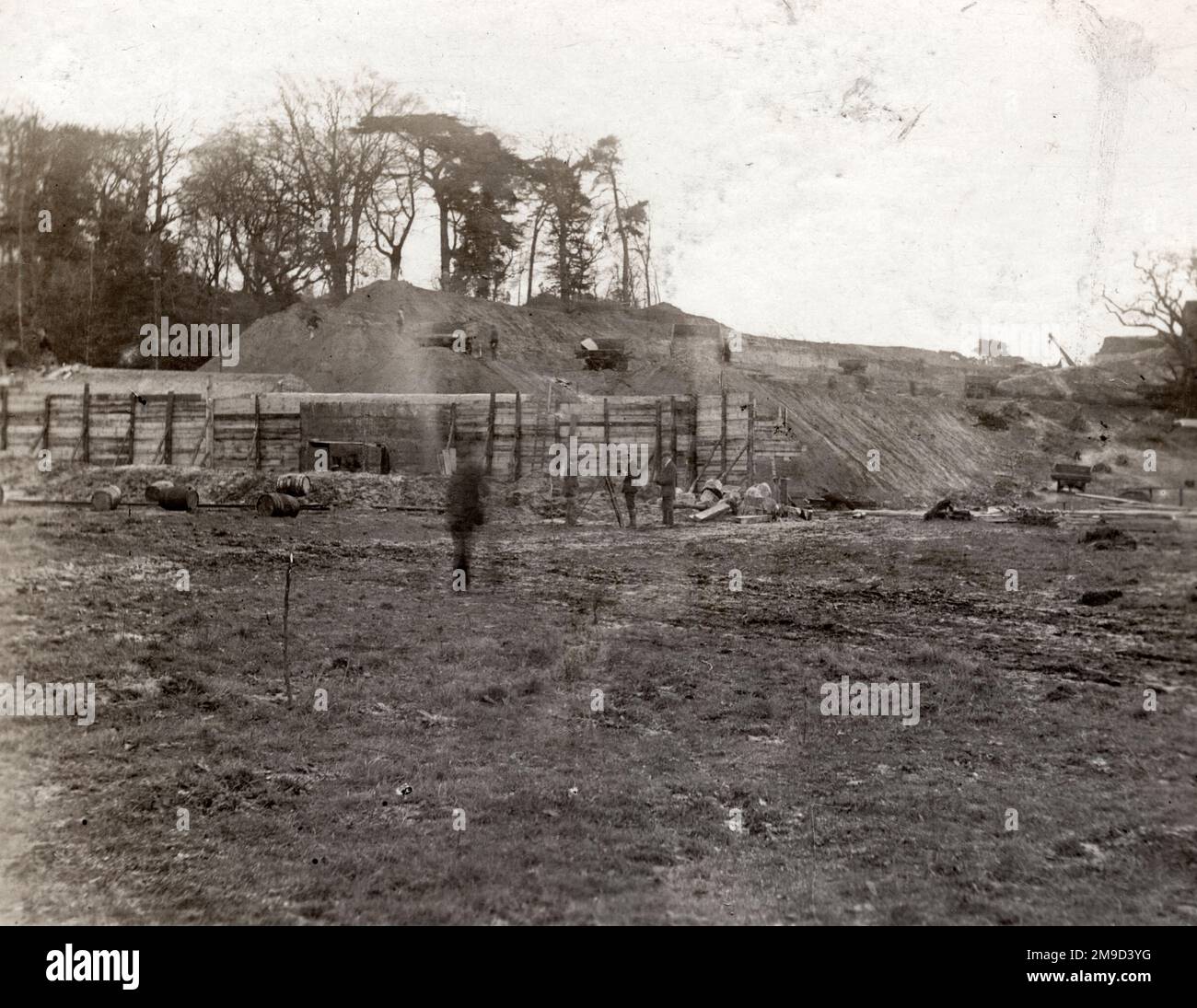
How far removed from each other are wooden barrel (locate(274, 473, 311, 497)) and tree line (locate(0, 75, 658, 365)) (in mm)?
4920

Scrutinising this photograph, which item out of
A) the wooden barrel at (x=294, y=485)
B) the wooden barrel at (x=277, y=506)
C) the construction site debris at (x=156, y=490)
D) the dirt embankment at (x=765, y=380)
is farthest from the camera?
the dirt embankment at (x=765, y=380)

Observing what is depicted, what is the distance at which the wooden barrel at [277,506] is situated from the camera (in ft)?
47.9

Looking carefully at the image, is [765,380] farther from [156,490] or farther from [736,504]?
[156,490]

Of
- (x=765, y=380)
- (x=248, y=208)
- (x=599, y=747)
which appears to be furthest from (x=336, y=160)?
(x=765, y=380)

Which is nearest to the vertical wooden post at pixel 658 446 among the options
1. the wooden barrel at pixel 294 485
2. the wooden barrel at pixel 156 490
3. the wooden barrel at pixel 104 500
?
the wooden barrel at pixel 294 485

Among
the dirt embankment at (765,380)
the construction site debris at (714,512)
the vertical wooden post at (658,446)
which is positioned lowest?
the construction site debris at (714,512)

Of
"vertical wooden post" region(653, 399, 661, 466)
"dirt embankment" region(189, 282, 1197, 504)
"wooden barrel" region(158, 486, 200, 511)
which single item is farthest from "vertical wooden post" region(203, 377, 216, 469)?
"dirt embankment" region(189, 282, 1197, 504)

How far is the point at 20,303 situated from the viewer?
47.9ft

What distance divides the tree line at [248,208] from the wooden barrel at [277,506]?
4.75 metres

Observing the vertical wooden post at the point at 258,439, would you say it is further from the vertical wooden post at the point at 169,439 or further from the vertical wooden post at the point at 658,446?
the vertical wooden post at the point at 658,446

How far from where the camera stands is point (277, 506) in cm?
1462

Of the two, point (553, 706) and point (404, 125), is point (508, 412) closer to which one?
point (404, 125)

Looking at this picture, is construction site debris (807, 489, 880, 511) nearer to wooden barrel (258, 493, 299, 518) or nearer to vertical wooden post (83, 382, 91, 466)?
wooden barrel (258, 493, 299, 518)

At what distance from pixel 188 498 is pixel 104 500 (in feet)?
4.47
